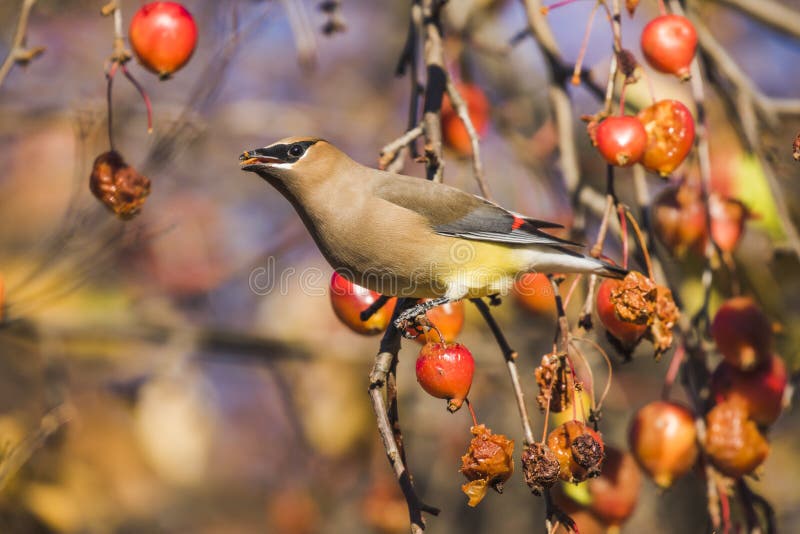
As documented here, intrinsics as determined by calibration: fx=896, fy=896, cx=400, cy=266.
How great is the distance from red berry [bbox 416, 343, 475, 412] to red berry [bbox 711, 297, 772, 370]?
0.96 meters

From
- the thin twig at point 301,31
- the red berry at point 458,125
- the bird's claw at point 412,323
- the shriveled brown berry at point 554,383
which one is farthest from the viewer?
the red berry at point 458,125

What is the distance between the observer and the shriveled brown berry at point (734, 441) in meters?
2.56

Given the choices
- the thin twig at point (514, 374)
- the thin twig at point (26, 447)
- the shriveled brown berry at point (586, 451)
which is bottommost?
the thin twig at point (26, 447)

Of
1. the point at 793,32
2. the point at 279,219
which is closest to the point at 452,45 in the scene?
the point at 793,32

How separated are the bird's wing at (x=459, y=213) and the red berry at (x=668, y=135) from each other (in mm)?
457

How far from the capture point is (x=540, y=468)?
195 centimetres

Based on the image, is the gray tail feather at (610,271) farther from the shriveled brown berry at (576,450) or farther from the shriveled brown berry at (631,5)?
the shriveled brown berry at (631,5)

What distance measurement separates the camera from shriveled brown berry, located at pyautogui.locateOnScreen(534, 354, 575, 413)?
2158 mm

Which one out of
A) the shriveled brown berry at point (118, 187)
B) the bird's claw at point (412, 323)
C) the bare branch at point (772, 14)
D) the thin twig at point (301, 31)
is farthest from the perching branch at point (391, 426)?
the bare branch at point (772, 14)

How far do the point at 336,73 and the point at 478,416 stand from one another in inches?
119

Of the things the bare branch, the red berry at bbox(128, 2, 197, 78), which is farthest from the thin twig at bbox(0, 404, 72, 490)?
the bare branch

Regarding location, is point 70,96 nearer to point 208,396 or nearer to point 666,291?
point 208,396

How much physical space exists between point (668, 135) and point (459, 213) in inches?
28.9

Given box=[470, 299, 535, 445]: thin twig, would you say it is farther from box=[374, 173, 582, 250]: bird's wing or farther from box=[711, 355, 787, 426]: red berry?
box=[711, 355, 787, 426]: red berry
